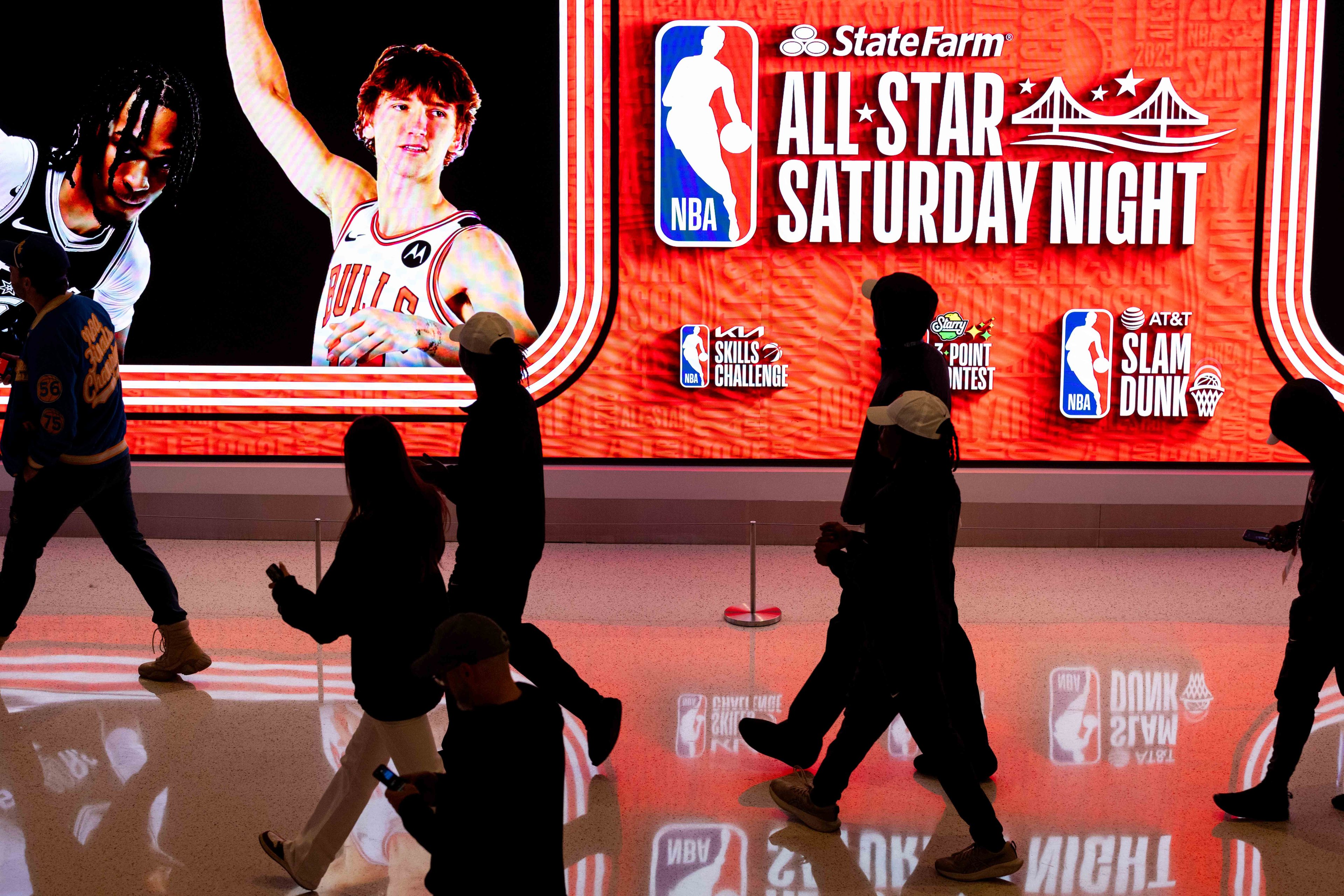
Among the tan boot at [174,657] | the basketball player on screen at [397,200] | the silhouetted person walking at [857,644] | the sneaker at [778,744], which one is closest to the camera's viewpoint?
the silhouetted person walking at [857,644]

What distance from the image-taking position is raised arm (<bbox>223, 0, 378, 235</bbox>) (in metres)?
7.19

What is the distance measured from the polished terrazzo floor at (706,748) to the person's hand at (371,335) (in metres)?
1.44

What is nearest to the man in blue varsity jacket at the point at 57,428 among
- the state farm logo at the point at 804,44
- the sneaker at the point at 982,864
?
the sneaker at the point at 982,864

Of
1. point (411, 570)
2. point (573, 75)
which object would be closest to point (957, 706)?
point (411, 570)

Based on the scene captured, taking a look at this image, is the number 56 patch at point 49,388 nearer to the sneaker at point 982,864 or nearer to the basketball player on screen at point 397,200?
the basketball player on screen at point 397,200

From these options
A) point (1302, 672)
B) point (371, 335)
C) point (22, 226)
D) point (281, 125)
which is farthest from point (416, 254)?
point (1302, 672)

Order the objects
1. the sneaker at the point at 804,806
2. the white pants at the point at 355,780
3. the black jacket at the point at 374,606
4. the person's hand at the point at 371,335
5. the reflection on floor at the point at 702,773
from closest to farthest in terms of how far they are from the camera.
A: the black jacket at the point at 374,606 → the white pants at the point at 355,780 → the reflection on floor at the point at 702,773 → the sneaker at the point at 804,806 → the person's hand at the point at 371,335

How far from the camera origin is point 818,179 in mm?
7039

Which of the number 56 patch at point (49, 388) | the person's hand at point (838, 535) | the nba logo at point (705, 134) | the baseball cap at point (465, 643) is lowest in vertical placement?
the person's hand at point (838, 535)

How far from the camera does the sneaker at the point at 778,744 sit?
4.07 m

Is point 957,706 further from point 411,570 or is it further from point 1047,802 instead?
point 411,570

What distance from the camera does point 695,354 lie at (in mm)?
7203

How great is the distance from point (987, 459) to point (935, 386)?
3322 millimetres

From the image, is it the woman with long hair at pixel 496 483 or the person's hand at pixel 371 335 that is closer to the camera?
the woman with long hair at pixel 496 483
